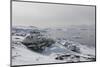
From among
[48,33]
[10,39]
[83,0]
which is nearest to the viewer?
[10,39]

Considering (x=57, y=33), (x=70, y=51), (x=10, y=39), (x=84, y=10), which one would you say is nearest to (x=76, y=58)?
(x=70, y=51)

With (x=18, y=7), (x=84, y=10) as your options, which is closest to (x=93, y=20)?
(x=84, y=10)

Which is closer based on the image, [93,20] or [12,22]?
[12,22]

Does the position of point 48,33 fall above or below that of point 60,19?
below

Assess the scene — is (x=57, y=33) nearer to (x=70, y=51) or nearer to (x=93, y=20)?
(x=70, y=51)

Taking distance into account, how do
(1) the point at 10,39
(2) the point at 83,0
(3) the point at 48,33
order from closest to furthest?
1. (1) the point at 10,39
2. (3) the point at 48,33
3. (2) the point at 83,0

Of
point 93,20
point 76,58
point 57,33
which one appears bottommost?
point 76,58

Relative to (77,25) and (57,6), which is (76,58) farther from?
(57,6)
